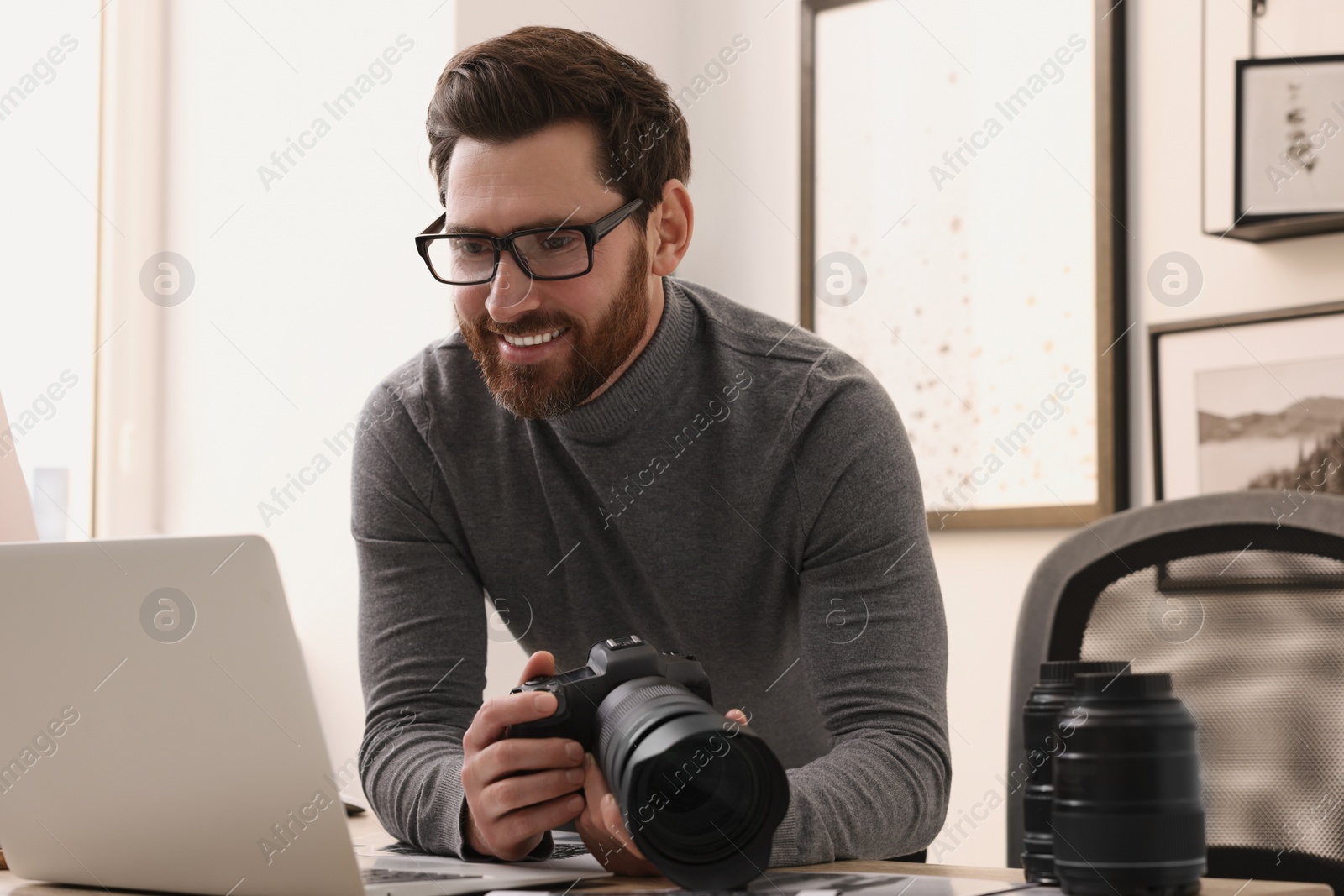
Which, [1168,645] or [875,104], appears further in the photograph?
[875,104]

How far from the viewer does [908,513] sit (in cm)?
101

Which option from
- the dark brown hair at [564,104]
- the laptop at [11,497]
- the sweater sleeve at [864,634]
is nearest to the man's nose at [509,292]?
the dark brown hair at [564,104]

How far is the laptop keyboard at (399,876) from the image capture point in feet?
2.33

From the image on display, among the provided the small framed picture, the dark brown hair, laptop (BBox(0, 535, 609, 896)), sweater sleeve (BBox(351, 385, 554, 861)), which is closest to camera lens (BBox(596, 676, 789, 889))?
laptop (BBox(0, 535, 609, 896))

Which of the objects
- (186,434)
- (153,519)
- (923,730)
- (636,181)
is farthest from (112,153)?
(923,730)

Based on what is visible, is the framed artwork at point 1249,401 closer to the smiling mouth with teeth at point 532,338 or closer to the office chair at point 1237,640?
the office chair at point 1237,640

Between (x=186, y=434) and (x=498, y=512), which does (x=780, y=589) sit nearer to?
(x=498, y=512)

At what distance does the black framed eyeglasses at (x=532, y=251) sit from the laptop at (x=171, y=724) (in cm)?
47

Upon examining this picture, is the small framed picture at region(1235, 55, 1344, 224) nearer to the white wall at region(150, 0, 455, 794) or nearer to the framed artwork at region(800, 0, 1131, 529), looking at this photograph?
the framed artwork at region(800, 0, 1131, 529)

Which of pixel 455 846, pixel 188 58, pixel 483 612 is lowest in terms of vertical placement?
pixel 455 846

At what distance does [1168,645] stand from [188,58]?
2.16 m

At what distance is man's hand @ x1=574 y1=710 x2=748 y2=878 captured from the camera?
0.69 meters

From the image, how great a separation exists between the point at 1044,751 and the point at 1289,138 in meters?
1.26

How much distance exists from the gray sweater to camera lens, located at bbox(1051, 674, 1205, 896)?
35 centimetres
